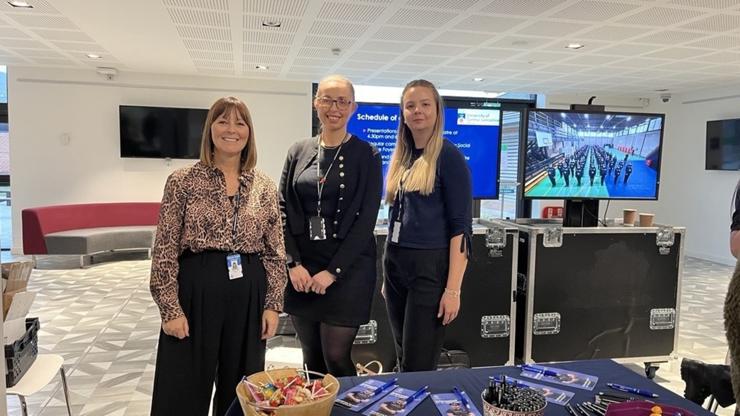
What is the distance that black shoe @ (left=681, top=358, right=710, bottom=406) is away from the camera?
1.78m

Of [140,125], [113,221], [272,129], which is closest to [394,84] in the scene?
[272,129]

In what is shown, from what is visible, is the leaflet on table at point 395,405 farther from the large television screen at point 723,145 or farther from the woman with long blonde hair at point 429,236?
the large television screen at point 723,145

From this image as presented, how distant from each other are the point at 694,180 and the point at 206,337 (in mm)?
9293

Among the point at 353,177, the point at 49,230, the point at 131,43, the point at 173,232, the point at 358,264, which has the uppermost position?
the point at 131,43

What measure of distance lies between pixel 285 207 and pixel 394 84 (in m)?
6.87

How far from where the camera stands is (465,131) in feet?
11.2

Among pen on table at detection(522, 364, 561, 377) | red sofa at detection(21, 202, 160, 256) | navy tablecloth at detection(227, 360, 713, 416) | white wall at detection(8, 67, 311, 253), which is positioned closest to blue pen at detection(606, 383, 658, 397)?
navy tablecloth at detection(227, 360, 713, 416)

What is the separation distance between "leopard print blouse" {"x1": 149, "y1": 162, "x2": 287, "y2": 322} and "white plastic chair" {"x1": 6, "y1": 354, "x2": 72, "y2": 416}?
29.8 inches

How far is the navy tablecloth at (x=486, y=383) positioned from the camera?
122 cm

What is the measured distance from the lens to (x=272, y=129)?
27.6ft

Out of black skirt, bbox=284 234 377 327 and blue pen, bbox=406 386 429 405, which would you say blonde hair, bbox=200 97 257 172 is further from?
blue pen, bbox=406 386 429 405

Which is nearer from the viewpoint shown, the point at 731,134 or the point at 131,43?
the point at 131,43

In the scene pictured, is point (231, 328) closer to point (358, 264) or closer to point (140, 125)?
point (358, 264)

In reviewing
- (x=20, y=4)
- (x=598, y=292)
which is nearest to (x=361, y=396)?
(x=598, y=292)
